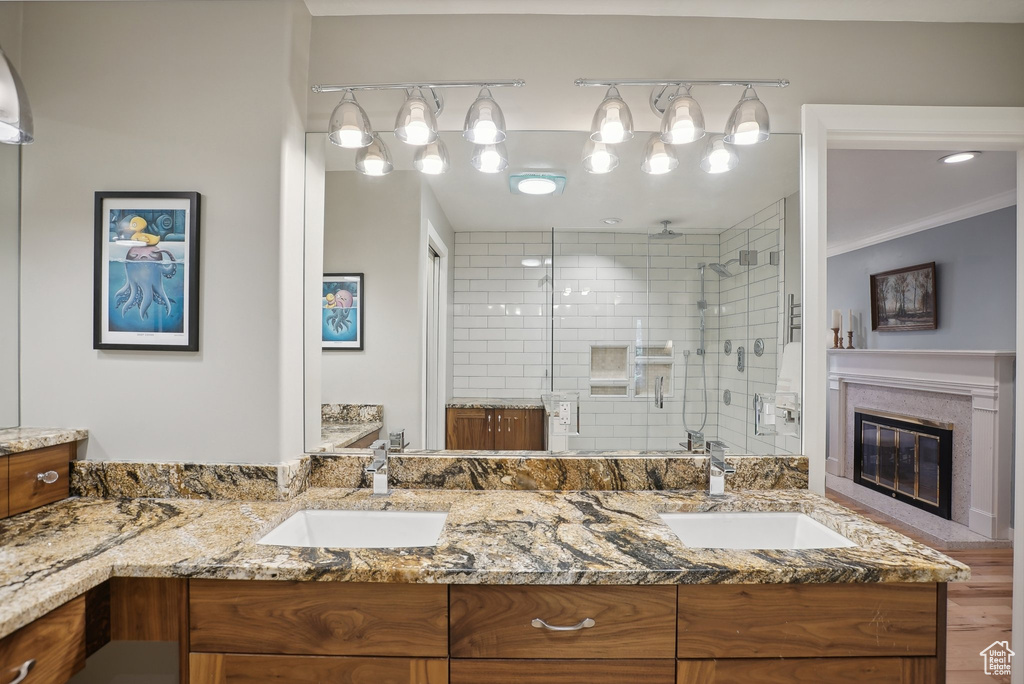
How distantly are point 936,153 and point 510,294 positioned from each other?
9.62 ft

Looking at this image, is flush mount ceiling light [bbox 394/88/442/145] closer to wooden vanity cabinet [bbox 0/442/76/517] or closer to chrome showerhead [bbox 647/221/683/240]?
chrome showerhead [bbox 647/221/683/240]

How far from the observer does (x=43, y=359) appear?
162 centimetres

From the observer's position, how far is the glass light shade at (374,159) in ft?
5.65

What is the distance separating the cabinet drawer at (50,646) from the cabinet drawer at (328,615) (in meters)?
0.21

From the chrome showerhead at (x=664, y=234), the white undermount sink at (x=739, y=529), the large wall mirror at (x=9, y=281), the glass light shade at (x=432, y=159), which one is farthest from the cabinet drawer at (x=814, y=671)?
the large wall mirror at (x=9, y=281)

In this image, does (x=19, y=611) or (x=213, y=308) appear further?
(x=213, y=308)

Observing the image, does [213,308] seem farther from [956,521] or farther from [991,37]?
[956,521]

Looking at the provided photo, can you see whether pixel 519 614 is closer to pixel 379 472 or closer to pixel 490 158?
pixel 379 472

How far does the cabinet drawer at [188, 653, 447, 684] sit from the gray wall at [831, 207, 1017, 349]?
4874 mm

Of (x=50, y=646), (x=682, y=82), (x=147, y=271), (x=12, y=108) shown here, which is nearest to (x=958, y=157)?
(x=682, y=82)

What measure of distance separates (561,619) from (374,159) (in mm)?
1492

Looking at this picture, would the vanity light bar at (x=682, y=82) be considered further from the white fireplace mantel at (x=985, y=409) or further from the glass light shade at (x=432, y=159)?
the white fireplace mantel at (x=985, y=409)

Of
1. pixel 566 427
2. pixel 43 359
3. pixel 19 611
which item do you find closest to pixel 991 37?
pixel 566 427

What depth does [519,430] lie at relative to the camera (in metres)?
1.76
